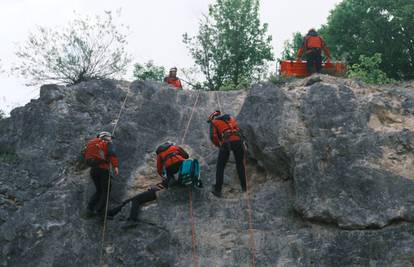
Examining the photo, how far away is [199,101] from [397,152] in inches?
236

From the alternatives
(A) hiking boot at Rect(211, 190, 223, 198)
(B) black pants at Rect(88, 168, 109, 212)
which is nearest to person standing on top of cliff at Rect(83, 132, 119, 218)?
(B) black pants at Rect(88, 168, 109, 212)

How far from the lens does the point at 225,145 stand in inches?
404

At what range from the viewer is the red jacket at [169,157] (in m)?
10.0

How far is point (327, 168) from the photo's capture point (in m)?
9.84

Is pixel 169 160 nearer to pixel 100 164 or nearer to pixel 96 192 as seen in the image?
pixel 100 164

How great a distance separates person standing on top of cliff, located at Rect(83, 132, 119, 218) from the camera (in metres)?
9.74

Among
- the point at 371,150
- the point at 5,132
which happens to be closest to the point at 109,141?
the point at 5,132

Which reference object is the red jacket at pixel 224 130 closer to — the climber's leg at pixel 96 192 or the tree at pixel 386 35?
the climber's leg at pixel 96 192

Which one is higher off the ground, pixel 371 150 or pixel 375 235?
pixel 371 150

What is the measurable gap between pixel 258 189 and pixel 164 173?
207 cm

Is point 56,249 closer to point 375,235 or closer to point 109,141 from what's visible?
point 109,141

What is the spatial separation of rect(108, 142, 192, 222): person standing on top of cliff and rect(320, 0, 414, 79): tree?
14824mm

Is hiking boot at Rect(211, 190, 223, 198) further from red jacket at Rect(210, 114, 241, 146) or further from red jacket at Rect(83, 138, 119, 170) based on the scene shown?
red jacket at Rect(83, 138, 119, 170)

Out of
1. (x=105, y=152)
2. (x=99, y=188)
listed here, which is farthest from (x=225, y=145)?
(x=99, y=188)
